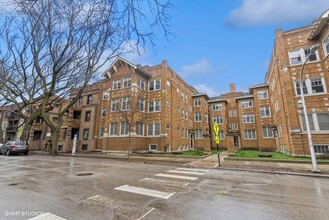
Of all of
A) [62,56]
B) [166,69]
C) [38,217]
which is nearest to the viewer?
[38,217]

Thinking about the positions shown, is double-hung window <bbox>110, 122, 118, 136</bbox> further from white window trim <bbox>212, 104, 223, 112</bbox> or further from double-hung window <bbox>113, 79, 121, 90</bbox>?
white window trim <bbox>212, 104, 223, 112</bbox>

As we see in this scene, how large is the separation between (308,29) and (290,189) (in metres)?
18.7

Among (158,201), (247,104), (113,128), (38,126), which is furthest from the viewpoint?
(38,126)

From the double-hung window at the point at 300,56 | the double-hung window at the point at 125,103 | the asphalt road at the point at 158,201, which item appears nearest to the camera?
the asphalt road at the point at 158,201

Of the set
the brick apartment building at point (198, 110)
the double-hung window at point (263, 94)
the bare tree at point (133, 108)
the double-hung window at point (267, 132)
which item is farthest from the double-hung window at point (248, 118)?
the bare tree at point (133, 108)

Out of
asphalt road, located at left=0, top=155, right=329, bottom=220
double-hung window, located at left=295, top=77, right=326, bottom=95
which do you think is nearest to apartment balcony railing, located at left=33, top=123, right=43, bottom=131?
asphalt road, located at left=0, top=155, right=329, bottom=220

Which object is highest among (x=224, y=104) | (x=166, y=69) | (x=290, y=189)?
(x=166, y=69)

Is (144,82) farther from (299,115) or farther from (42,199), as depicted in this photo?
(42,199)

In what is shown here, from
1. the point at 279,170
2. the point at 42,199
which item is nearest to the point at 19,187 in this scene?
the point at 42,199

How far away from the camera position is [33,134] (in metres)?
35.5

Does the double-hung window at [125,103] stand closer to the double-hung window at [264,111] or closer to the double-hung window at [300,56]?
the double-hung window at [300,56]

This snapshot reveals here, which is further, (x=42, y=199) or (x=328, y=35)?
(x=328, y=35)

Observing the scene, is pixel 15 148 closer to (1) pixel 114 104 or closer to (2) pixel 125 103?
(1) pixel 114 104

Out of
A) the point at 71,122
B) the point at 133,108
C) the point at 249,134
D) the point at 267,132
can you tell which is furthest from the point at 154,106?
the point at 267,132
